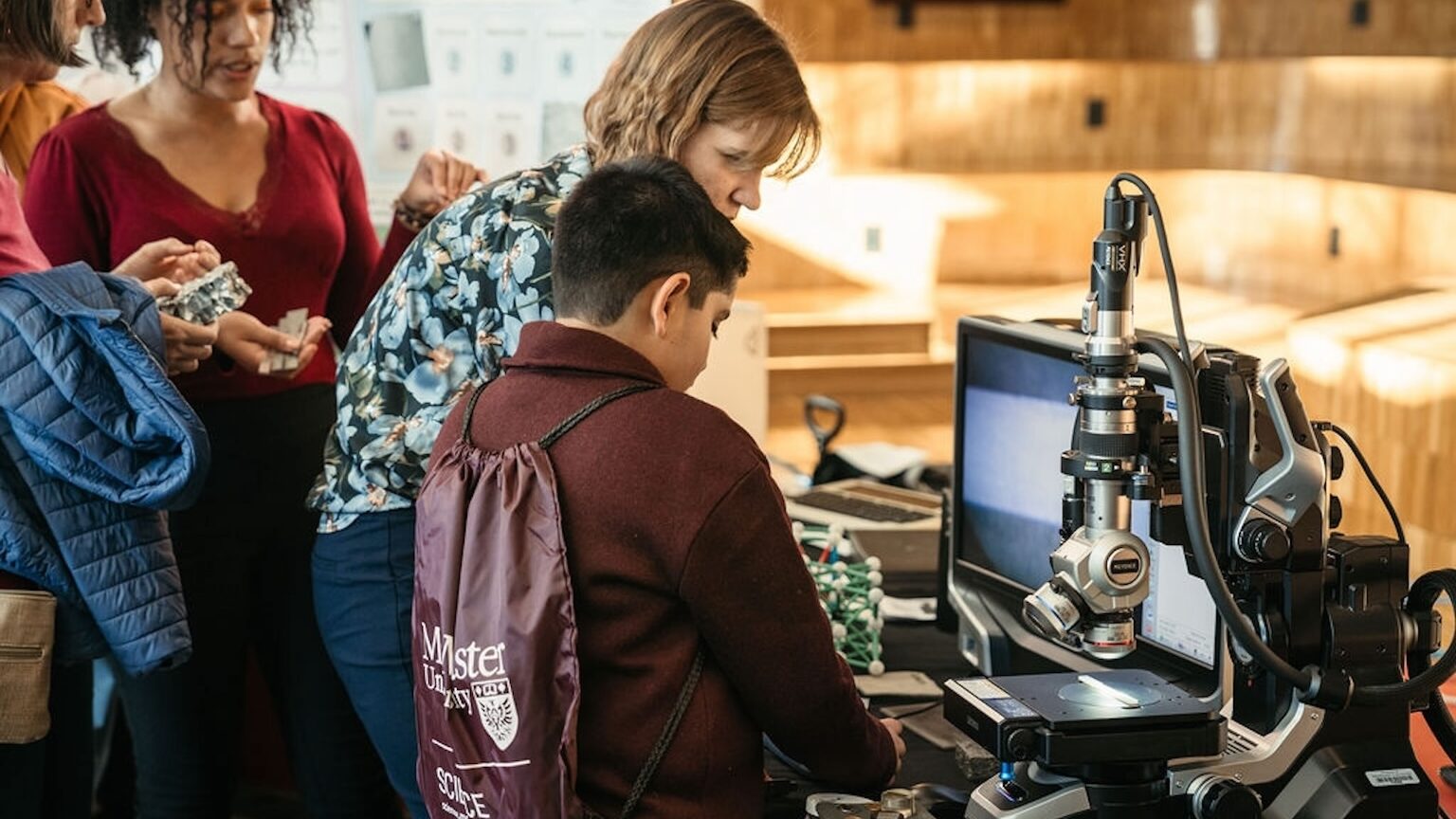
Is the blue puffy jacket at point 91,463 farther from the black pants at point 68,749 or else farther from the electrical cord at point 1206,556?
the electrical cord at point 1206,556

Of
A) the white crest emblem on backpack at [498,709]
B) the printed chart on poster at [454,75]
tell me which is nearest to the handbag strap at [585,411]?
the white crest emblem on backpack at [498,709]

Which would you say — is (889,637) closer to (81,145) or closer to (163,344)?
(163,344)

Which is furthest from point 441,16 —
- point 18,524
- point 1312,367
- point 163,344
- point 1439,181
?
point 1439,181

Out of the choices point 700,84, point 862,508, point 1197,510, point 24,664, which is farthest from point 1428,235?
point 24,664

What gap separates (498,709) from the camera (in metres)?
1.42

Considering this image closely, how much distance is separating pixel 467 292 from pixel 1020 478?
0.74 metres

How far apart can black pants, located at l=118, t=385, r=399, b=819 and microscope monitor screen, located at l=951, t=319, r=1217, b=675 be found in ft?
2.90

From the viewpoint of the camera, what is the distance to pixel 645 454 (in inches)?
55.1

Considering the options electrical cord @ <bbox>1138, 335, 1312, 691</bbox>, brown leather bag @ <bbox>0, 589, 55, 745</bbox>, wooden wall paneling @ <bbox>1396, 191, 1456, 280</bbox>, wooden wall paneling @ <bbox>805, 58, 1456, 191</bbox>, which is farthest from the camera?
wooden wall paneling @ <bbox>805, 58, 1456, 191</bbox>

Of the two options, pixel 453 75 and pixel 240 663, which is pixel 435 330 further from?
pixel 453 75

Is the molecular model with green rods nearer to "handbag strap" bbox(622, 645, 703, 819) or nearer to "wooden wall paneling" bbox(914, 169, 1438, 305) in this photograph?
"handbag strap" bbox(622, 645, 703, 819)

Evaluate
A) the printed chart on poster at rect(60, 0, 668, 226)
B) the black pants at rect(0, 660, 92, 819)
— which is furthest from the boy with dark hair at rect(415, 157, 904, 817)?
the printed chart on poster at rect(60, 0, 668, 226)

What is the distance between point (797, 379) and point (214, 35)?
347cm

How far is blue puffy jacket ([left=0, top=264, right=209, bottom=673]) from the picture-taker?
183 centimetres
